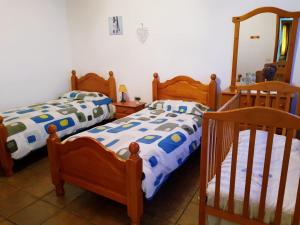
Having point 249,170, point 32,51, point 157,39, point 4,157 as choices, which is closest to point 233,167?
point 249,170

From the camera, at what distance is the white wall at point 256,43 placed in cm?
288

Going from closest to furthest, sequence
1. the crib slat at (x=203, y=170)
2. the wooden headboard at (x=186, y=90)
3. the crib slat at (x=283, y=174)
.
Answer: the crib slat at (x=283, y=174)
the crib slat at (x=203, y=170)
the wooden headboard at (x=186, y=90)

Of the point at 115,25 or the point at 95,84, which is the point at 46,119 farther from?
the point at 115,25

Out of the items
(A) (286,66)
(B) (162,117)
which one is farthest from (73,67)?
(A) (286,66)

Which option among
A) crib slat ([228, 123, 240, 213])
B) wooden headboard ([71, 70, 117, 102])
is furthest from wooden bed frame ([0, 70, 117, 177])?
crib slat ([228, 123, 240, 213])

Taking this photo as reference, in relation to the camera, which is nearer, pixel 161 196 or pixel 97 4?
pixel 161 196

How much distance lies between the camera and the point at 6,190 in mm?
2543

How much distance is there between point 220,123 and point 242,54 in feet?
6.32

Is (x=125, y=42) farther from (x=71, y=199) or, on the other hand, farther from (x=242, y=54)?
(x=71, y=199)

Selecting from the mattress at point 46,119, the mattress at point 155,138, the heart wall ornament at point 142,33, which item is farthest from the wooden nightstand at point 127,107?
the heart wall ornament at point 142,33

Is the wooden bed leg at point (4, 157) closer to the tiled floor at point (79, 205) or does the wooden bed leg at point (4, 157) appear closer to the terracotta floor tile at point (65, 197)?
the tiled floor at point (79, 205)

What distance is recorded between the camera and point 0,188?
2.58 m

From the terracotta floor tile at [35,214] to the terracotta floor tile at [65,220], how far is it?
6 centimetres

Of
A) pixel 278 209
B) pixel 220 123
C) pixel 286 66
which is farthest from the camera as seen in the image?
pixel 286 66
